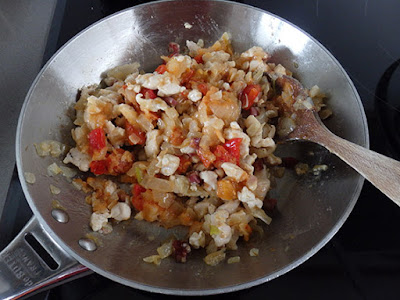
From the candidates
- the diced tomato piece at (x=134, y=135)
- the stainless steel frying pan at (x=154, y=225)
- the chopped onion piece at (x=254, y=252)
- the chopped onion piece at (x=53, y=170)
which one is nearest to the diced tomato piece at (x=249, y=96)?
the stainless steel frying pan at (x=154, y=225)

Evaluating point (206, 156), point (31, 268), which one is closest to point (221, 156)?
point (206, 156)

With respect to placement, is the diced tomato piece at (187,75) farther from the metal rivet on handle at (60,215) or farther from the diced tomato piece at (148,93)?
the metal rivet on handle at (60,215)

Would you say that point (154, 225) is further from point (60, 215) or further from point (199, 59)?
point (199, 59)

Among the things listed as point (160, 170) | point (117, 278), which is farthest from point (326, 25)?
point (117, 278)

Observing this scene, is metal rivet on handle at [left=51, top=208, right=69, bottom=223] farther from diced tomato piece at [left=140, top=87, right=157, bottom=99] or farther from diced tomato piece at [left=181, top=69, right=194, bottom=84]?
diced tomato piece at [left=181, top=69, right=194, bottom=84]

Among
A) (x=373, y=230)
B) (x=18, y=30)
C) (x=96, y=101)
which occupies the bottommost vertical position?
(x=373, y=230)

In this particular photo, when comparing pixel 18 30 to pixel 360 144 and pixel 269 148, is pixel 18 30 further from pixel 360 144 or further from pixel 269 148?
pixel 360 144

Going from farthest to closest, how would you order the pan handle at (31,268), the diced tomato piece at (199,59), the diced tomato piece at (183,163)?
the diced tomato piece at (199,59) → the diced tomato piece at (183,163) → the pan handle at (31,268)
